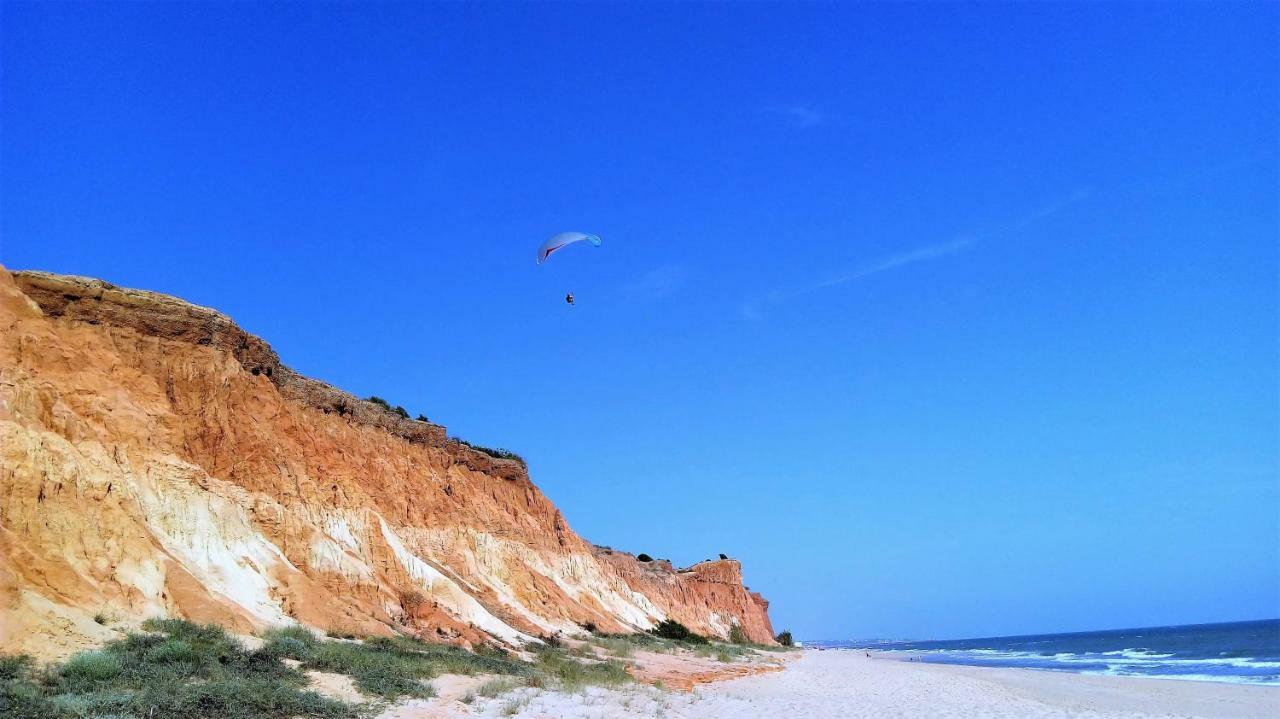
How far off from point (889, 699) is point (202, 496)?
18.5 m

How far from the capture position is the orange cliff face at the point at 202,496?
51.2ft

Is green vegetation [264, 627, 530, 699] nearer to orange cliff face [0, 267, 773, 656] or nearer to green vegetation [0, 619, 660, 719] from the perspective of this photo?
green vegetation [0, 619, 660, 719]

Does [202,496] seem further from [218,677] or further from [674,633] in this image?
[674,633]

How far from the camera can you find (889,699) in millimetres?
22062

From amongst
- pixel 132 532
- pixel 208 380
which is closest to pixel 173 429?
pixel 208 380

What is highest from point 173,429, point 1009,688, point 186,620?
point 173,429

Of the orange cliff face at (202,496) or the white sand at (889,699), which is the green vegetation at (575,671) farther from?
the orange cliff face at (202,496)

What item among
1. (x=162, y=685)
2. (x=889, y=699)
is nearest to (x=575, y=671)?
(x=889, y=699)

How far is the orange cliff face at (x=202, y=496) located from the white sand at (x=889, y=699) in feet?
23.9

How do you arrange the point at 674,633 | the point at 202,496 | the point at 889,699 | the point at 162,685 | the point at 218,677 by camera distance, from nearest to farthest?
the point at 162,685 < the point at 218,677 < the point at 202,496 < the point at 889,699 < the point at 674,633

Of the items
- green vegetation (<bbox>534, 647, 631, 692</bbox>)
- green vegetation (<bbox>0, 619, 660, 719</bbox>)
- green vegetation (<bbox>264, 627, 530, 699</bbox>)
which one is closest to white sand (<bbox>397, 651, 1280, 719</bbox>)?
green vegetation (<bbox>534, 647, 631, 692</bbox>)

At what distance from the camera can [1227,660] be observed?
48938 mm

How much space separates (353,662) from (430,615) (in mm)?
9417

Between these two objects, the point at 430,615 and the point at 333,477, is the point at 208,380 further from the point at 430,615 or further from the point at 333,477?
the point at 430,615
